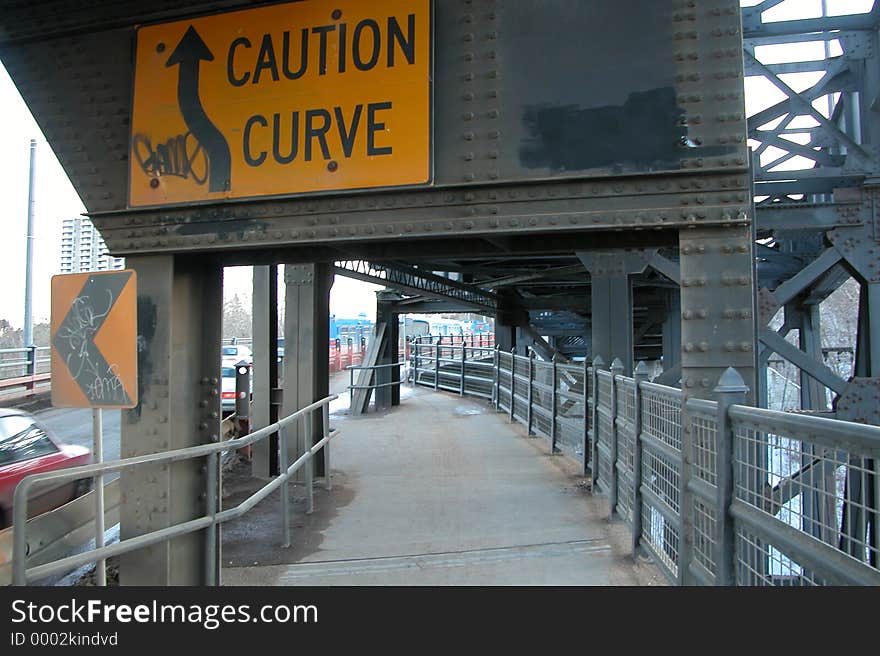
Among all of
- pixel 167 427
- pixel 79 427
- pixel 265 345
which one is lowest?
pixel 79 427

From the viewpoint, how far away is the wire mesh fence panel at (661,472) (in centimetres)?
381

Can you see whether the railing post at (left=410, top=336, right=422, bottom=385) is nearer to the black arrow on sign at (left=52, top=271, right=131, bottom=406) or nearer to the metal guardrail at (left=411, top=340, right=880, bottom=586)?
the metal guardrail at (left=411, top=340, right=880, bottom=586)

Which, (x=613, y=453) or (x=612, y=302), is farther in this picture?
(x=612, y=302)

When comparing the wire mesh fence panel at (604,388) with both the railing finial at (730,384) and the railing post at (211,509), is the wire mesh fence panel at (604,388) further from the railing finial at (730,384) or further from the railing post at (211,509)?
the railing post at (211,509)

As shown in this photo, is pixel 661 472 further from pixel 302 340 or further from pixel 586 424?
pixel 302 340

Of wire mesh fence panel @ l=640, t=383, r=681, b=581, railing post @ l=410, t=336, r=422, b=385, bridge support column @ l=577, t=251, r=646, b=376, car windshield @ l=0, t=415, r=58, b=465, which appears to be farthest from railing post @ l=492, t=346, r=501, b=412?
car windshield @ l=0, t=415, r=58, b=465

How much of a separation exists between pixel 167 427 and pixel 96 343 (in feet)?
2.37

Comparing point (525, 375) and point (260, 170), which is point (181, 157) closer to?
point (260, 170)

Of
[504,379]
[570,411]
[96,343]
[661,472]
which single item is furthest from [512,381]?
[96,343]

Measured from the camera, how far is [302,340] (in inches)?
325

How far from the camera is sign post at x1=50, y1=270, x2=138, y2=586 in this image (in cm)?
337

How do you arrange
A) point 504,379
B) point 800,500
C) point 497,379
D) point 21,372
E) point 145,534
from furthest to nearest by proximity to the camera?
point 21,372
point 497,379
point 504,379
point 145,534
point 800,500
